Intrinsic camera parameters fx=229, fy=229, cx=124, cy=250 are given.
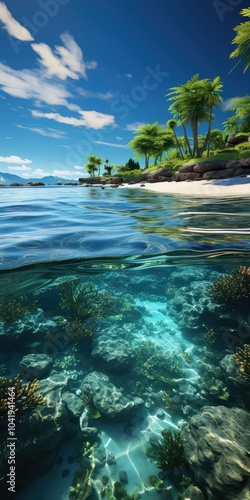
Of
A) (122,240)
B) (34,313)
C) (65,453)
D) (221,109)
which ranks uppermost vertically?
(221,109)

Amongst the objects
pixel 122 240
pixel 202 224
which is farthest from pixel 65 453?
pixel 202 224

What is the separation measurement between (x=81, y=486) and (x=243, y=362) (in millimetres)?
4666

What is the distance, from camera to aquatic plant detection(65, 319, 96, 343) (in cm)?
854

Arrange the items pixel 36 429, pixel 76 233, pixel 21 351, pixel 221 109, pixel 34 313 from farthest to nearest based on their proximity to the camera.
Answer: pixel 221 109 → pixel 34 313 → pixel 21 351 → pixel 76 233 → pixel 36 429

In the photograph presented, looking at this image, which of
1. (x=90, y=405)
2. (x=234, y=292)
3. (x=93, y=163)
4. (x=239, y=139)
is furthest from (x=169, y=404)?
(x=93, y=163)

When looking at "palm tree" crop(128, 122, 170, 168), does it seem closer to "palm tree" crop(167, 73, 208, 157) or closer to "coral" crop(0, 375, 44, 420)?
"palm tree" crop(167, 73, 208, 157)

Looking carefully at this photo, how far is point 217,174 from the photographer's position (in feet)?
72.8

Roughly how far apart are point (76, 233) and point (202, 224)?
10.7ft

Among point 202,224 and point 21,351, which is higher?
point 202,224

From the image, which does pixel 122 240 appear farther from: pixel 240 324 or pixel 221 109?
pixel 221 109

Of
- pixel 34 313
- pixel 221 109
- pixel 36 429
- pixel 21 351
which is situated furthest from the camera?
pixel 221 109

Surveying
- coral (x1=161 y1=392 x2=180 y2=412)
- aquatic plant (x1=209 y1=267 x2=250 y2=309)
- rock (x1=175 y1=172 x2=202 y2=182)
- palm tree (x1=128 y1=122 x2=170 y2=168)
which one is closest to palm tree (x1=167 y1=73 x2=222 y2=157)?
rock (x1=175 y1=172 x2=202 y2=182)

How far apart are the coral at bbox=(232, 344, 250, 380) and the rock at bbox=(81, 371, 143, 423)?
281 centimetres

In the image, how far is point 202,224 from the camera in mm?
6020
